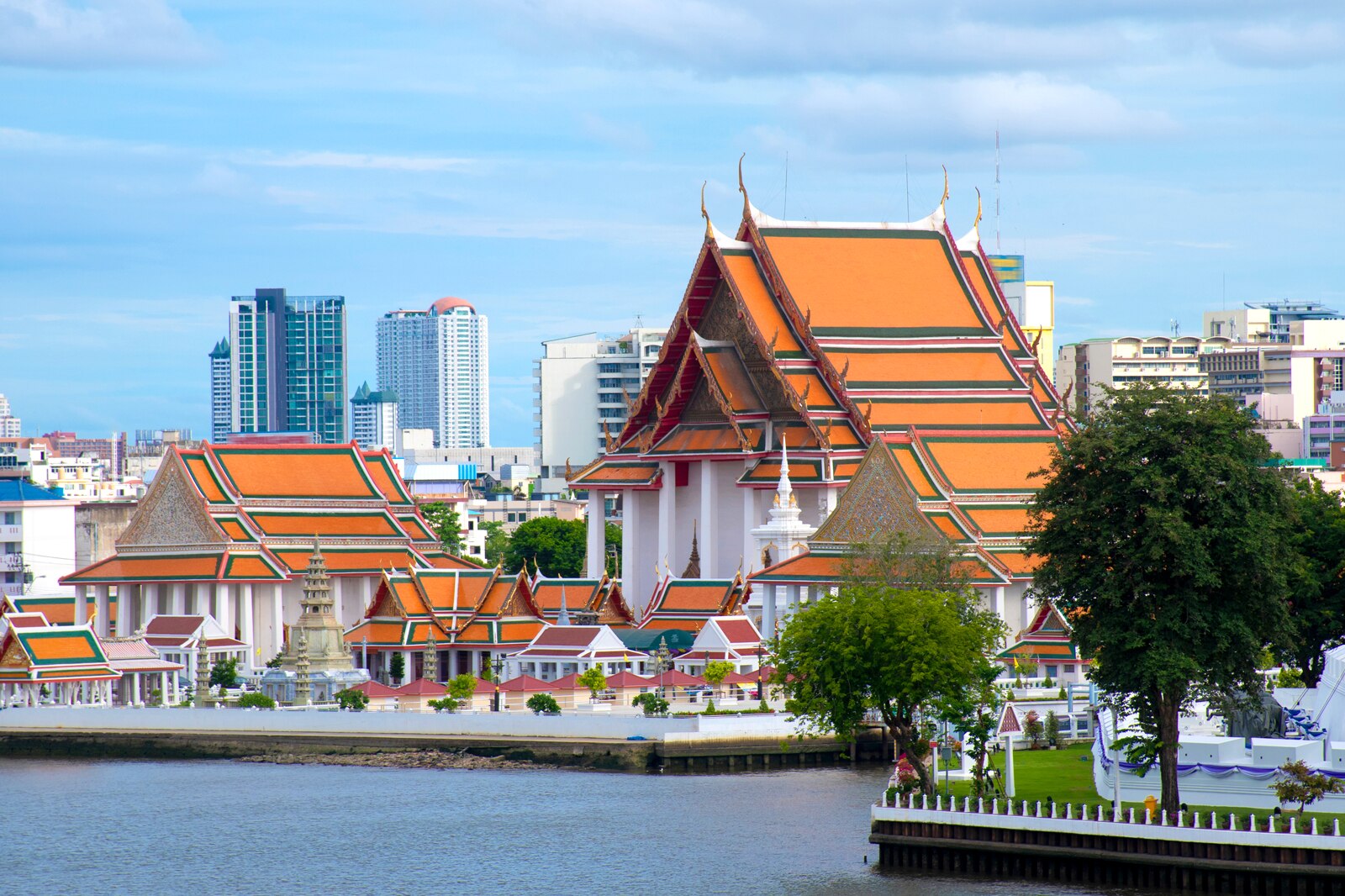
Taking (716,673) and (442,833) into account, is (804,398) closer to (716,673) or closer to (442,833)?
(716,673)

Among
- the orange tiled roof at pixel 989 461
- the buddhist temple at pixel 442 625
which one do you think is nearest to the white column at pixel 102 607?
the buddhist temple at pixel 442 625

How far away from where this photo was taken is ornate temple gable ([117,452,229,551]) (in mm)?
88375

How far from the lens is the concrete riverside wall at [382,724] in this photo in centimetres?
6328

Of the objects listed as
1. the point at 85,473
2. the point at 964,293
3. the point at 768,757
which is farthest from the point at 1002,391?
the point at 85,473

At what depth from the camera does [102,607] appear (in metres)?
91.8

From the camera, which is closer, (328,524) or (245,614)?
(245,614)

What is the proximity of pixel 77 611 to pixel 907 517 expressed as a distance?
1184 inches

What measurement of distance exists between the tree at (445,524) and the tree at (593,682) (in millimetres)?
55382

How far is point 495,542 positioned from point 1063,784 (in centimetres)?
9519

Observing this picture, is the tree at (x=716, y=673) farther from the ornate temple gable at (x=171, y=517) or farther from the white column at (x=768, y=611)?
the ornate temple gable at (x=171, y=517)

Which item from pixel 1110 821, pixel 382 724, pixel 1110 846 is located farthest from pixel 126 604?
pixel 1110 846

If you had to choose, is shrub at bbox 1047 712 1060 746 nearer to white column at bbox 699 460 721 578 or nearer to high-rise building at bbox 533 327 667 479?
white column at bbox 699 460 721 578

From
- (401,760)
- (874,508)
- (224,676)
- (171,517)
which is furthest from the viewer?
(171,517)

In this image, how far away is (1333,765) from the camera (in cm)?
4466
